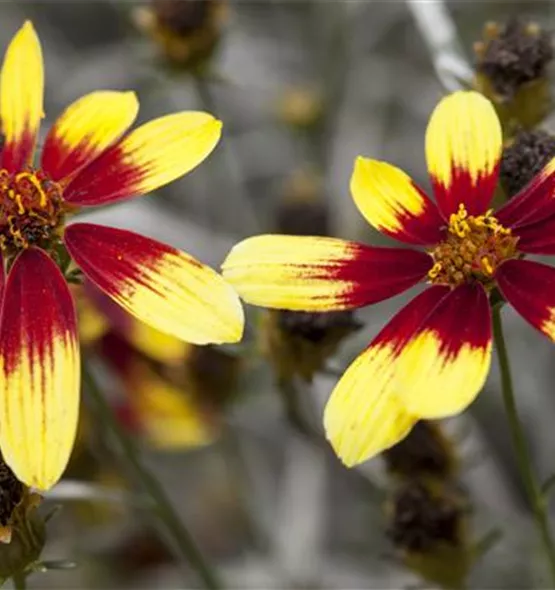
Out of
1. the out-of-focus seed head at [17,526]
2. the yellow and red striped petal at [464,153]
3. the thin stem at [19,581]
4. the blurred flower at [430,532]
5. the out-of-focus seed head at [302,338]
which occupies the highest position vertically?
the yellow and red striped petal at [464,153]

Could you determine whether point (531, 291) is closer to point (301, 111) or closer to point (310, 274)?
point (310, 274)

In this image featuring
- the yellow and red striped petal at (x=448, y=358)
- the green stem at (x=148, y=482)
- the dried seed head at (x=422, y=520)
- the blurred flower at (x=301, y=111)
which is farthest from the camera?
the blurred flower at (x=301, y=111)

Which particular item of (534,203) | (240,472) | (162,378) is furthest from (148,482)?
(240,472)

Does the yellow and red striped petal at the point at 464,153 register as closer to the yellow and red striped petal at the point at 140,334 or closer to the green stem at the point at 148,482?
the green stem at the point at 148,482

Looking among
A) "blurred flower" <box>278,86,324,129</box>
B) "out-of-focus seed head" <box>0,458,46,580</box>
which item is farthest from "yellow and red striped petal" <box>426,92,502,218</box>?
"blurred flower" <box>278,86,324,129</box>

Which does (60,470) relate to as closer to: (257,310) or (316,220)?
(257,310)

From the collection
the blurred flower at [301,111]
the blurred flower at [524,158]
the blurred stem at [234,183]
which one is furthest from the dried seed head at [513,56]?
the blurred flower at [301,111]
